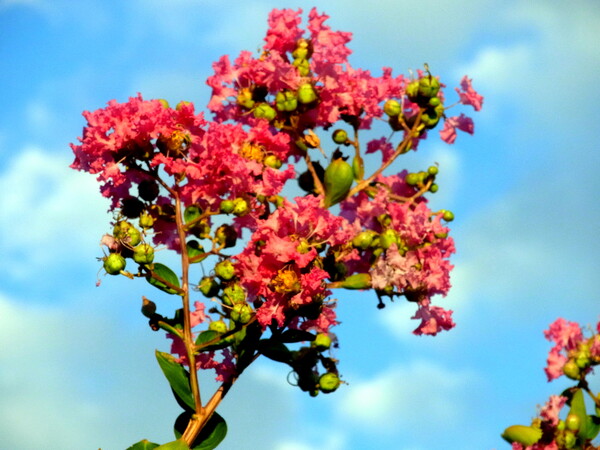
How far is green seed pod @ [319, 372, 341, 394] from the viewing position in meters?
3.79

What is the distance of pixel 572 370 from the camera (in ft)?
12.8

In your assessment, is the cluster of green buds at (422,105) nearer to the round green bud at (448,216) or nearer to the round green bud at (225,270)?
the round green bud at (448,216)

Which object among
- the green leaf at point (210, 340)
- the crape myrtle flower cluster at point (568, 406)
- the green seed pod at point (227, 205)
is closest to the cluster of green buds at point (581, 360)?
the crape myrtle flower cluster at point (568, 406)

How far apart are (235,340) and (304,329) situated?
1.11 ft

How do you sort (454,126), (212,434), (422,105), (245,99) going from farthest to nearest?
(454,126) < (422,105) < (245,99) < (212,434)

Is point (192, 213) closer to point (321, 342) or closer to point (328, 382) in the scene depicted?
point (321, 342)

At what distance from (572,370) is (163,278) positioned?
170cm

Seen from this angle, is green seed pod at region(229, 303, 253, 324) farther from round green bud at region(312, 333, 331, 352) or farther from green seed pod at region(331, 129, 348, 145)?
green seed pod at region(331, 129, 348, 145)

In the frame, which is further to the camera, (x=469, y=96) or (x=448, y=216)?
(x=469, y=96)

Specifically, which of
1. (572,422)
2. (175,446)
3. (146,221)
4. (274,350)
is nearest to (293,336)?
(274,350)

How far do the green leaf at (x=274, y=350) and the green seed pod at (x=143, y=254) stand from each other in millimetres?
522

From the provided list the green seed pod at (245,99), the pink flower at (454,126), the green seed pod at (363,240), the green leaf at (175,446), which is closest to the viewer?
the green leaf at (175,446)

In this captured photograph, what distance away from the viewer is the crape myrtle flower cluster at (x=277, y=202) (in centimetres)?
338

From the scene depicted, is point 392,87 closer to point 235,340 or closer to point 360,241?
point 360,241
